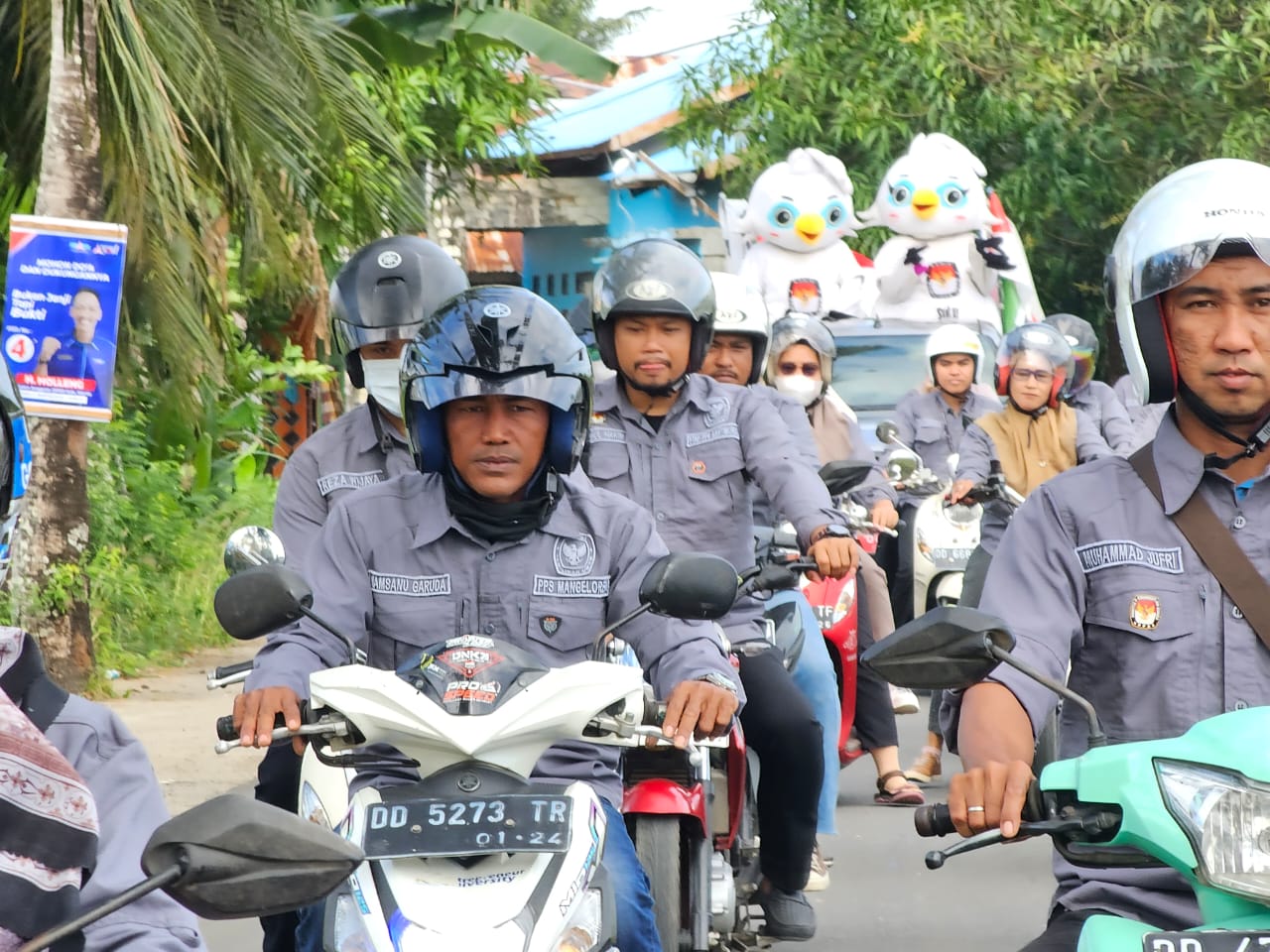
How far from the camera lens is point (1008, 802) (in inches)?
124

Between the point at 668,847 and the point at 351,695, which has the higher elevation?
the point at 351,695

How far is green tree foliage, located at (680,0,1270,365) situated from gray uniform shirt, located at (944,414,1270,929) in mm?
18039

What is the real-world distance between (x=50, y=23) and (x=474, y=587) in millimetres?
6619

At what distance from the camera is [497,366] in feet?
15.8

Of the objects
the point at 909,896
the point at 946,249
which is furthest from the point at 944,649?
the point at 946,249

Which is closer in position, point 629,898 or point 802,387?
point 629,898

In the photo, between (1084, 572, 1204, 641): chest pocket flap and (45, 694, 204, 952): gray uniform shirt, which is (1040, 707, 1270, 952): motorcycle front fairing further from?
(45, 694, 204, 952): gray uniform shirt

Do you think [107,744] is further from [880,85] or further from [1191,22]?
[880,85]

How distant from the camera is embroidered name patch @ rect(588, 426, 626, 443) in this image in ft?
22.6

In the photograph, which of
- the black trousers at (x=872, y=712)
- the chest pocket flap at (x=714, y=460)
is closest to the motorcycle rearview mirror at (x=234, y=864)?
the chest pocket flap at (x=714, y=460)

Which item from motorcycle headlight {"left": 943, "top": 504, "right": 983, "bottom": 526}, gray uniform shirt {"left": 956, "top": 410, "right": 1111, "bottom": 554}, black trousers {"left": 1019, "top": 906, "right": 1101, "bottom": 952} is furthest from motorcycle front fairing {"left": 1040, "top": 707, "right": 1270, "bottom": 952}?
motorcycle headlight {"left": 943, "top": 504, "right": 983, "bottom": 526}

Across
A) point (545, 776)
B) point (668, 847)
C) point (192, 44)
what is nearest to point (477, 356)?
point (545, 776)

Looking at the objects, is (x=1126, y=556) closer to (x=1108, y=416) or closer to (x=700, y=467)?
(x=700, y=467)

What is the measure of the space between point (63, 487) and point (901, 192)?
9.15 meters
